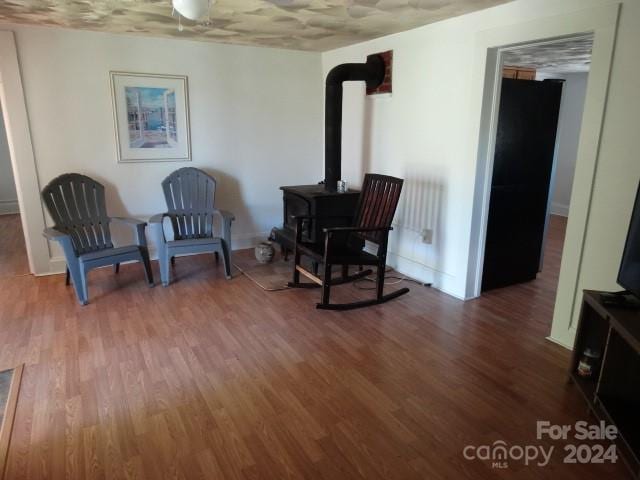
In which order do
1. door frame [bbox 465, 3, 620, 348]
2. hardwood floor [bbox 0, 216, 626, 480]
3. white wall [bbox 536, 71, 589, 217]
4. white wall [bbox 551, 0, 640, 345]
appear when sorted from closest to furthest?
1. hardwood floor [bbox 0, 216, 626, 480]
2. white wall [bbox 551, 0, 640, 345]
3. door frame [bbox 465, 3, 620, 348]
4. white wall [bbox 536, 71, 589, 217]

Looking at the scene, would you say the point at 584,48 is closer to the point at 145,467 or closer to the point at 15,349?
the point at 145,467

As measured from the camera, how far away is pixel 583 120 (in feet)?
7.86

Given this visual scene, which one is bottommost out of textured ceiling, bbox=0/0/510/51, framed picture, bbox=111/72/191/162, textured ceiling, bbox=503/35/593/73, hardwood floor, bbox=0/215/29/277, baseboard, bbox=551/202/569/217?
hardwood floor, bbox=0/215/29/277

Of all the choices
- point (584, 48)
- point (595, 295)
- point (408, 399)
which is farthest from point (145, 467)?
point (584, 48)

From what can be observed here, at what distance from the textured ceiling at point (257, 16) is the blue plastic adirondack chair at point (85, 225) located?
4.23ft

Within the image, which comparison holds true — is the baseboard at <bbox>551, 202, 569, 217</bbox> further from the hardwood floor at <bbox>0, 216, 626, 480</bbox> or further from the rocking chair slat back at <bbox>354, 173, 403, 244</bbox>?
the rocking chair slat back at <bbox>354, 173, 403, 244</bbox>

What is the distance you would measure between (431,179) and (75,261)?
9.80ft

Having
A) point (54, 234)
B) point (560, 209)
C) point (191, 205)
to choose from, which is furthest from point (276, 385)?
point (560, 209)

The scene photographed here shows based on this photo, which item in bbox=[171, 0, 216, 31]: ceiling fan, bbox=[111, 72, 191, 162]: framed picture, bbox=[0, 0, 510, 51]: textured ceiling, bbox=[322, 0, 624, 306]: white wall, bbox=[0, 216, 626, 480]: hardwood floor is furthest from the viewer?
bbox=[111, 72, 191, 162]: framed picture

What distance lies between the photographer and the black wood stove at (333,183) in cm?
388

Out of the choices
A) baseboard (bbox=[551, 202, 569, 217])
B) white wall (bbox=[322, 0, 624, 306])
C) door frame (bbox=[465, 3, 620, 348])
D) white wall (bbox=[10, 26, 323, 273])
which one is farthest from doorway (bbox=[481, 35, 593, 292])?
baseboard (bbox=[551, 202, 569, 217])

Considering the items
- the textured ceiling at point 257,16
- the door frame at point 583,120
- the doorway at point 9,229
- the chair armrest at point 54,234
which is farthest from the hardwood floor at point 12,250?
the door frame at point 583,120

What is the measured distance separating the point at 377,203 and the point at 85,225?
256cm

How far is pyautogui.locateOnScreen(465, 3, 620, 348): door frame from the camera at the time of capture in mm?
2295
